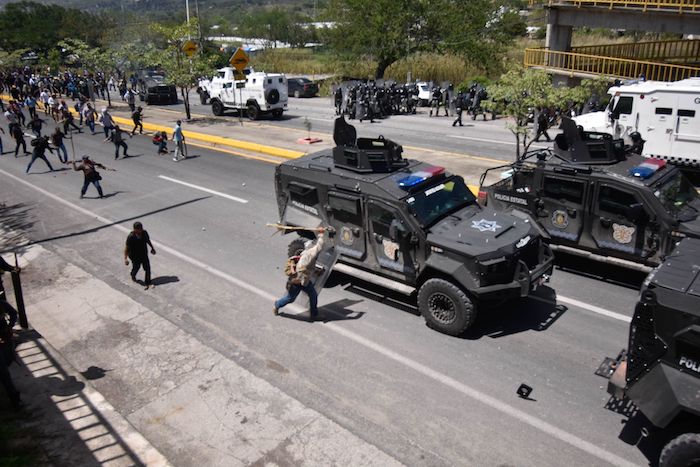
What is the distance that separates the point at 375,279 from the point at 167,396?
137 inches

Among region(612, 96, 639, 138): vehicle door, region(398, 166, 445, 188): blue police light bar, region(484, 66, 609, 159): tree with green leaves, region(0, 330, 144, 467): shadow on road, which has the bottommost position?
region(0, 330, 144, 467): shadow on road

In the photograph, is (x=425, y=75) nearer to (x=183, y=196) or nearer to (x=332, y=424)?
(x=183, y=196)

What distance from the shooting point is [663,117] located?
15578 mm

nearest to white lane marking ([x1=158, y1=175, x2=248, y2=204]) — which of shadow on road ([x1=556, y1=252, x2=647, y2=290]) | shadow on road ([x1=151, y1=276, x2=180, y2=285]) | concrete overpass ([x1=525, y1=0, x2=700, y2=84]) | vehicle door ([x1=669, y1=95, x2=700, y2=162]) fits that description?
shadow on road ([x1=151, y1=276, x2=180, y2=285])

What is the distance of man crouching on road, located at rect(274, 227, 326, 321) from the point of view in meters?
8.46

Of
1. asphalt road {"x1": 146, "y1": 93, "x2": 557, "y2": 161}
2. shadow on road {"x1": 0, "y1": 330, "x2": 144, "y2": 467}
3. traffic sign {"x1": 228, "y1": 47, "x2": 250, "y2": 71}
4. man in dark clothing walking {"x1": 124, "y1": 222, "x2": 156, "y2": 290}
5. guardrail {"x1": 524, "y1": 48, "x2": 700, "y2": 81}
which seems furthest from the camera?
guardrail {"x1": 524, "y1": 48, "x2": 700, "y2": 81}

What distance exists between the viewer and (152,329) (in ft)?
28.8

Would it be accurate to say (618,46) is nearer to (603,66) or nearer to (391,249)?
(603,66)

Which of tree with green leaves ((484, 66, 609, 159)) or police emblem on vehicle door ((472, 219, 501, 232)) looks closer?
police emblem on vehicle door ((472, 219, 501, 232))

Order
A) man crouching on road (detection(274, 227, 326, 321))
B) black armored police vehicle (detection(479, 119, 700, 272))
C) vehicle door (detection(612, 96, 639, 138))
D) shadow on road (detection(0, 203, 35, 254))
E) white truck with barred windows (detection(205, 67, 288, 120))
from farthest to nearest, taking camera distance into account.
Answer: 1. white truck with barred windows (detection(205, 67, 288, 120))
2. vehicle door (detection(612, 96, 639, 138))
3. shadow on road (detection(0, 203, 35, 254))
4. black armored police vehicle (detection(479, 119, 700, 272))
5. man crouching on road (detection(274, 227, 326, 321))

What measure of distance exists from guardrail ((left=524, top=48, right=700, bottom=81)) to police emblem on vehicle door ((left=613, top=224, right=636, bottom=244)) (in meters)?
19.8

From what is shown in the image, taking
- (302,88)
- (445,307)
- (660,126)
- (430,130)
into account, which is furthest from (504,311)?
(302,88)

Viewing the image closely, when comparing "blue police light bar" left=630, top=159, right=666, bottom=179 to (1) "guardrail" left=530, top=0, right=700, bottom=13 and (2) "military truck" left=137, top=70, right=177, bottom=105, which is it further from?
(2) "military truck" left=137, top=70, right=177, bottom=105

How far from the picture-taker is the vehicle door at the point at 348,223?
900 centimetres
